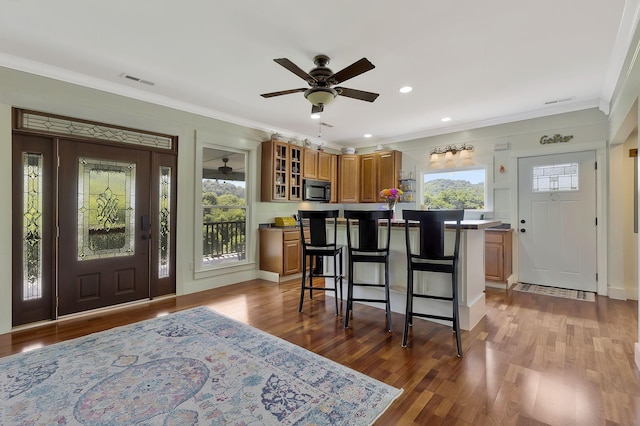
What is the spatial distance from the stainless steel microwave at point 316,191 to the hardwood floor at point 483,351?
2.28 metres

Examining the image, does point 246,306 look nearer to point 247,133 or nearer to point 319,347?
point 319,347

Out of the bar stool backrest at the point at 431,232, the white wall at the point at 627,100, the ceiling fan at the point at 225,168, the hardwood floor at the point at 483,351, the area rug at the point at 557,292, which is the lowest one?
the hardwood floor at the point at 483,351

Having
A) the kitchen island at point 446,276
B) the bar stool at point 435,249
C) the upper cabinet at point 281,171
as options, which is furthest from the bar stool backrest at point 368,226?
the upper cabinet at point 281,171

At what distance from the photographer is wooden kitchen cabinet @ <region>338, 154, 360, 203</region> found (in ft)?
21.4

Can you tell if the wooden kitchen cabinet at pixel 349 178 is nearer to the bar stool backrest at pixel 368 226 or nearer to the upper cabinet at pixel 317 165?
the upper cabinet at pixel 317 165

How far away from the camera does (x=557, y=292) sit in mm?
4344

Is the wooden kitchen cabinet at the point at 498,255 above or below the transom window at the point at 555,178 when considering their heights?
below

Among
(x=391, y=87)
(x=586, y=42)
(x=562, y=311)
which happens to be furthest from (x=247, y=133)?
(x=562, y=311)

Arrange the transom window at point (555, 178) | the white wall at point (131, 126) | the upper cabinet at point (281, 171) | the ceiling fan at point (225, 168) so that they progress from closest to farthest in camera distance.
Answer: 1. the white wall at point (131, 126)
2. the transom window at point (555, 178)
3. the ceiling fan at point (225, 168)
4. the upper cabinet at point (281, 171)

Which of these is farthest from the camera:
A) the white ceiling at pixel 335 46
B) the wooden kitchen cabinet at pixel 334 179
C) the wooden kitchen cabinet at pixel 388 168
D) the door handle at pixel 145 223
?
the wooden kitchen cabinet at pixel 334 179

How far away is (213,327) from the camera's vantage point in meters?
3.08

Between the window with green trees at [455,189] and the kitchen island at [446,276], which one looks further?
the window with green trees at [455,189]

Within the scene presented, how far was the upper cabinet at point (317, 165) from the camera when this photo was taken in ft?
19.4

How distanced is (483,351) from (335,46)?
2952 mm
